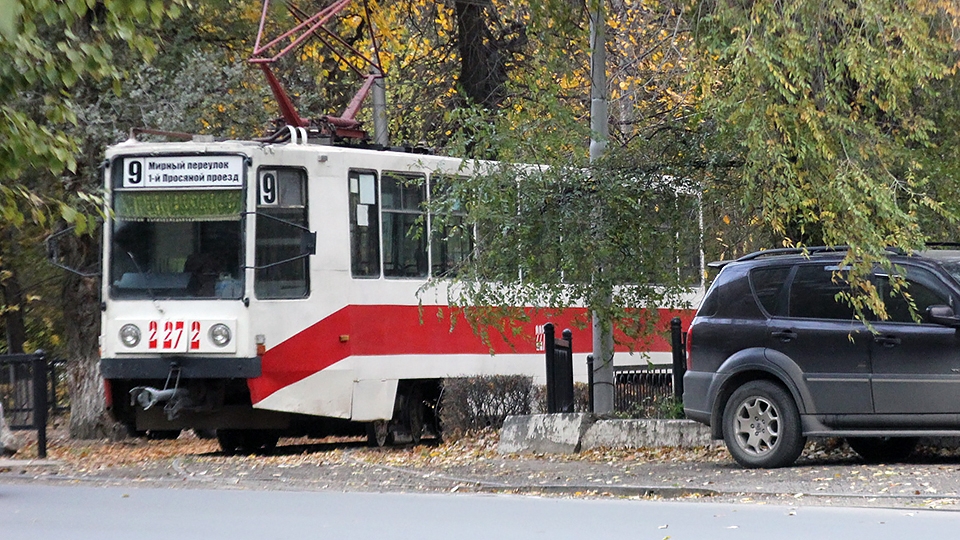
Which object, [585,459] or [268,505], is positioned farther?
[585,459]

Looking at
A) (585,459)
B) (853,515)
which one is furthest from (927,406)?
(585,459)

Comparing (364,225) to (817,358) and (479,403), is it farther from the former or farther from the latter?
(817,358)

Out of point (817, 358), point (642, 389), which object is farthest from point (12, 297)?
point (817, 358)

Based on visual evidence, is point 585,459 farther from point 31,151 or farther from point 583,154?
point 31,151

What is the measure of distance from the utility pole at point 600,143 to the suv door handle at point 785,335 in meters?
2.36

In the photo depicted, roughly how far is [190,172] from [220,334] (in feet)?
5.69

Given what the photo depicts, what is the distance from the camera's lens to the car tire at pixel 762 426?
12.4 m

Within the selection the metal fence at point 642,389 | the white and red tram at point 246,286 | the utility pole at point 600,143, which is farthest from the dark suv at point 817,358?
the white and red tram at point 246,286

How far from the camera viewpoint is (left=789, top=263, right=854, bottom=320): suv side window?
12.4 m

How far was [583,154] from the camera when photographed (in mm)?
14562

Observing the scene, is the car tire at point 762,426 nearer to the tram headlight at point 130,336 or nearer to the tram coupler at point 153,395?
the tram coupler at point 153,395

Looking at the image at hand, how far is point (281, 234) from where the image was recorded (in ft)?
52.5

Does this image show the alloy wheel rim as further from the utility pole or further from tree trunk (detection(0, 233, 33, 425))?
tree trunk (detection(0, 233, 33, 425))

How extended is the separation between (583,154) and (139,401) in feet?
16.9
